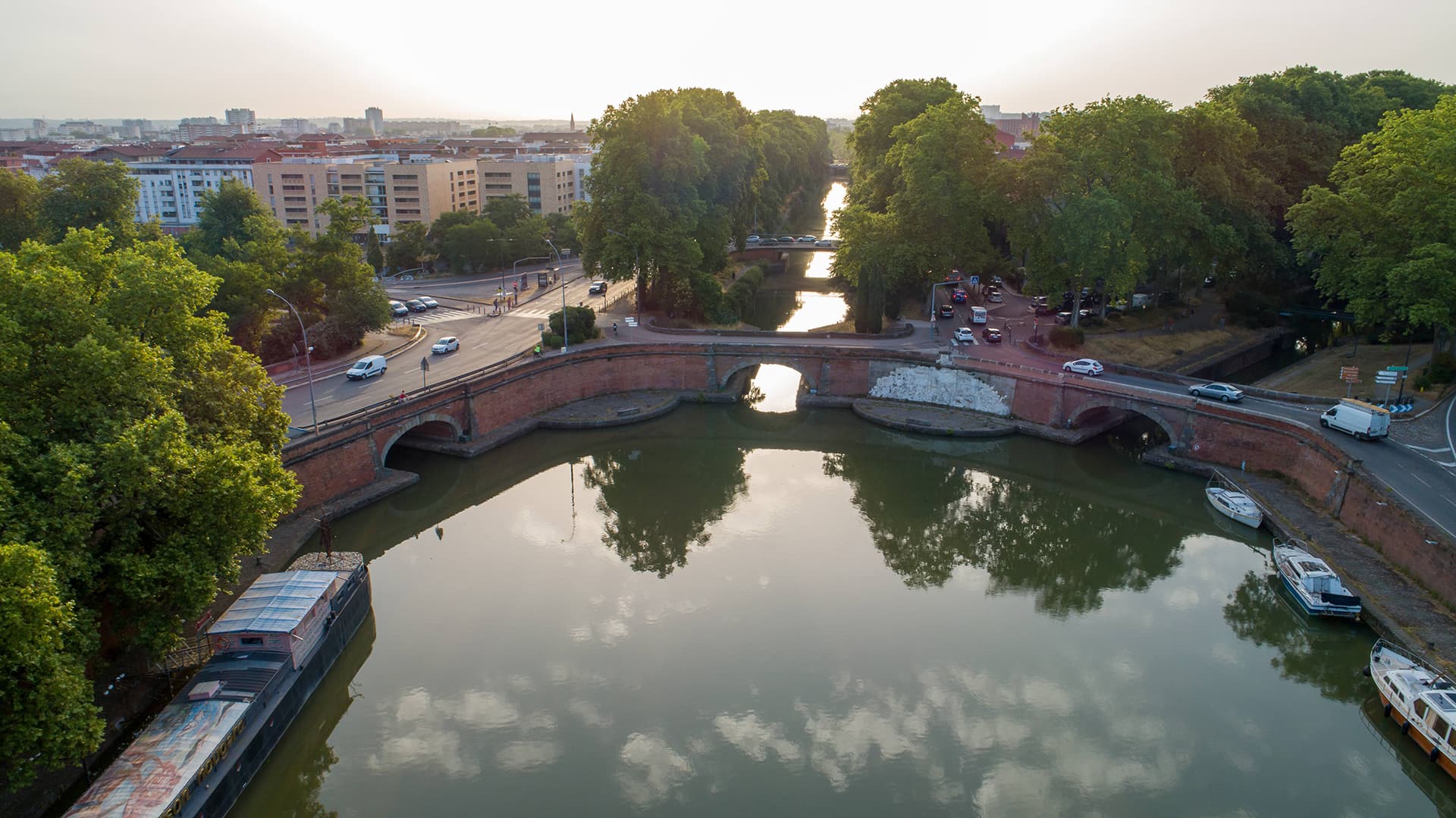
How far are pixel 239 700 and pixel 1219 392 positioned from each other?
3896cm

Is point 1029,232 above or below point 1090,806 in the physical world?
above

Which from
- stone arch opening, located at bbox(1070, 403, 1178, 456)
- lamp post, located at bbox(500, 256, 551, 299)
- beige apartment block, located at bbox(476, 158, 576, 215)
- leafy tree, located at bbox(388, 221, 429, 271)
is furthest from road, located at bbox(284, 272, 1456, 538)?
beige apartment block, located at bbox(476, 158, 576, 215)

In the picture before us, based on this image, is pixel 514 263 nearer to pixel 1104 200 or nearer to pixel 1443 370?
pixel 1104 200

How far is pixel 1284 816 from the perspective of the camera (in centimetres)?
2066

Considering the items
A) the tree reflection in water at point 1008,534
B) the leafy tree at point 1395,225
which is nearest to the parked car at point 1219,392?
the leafy tree at point 1395,225

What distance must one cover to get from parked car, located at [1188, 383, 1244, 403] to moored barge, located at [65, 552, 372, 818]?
35.3 m

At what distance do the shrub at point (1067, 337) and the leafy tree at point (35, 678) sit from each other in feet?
147

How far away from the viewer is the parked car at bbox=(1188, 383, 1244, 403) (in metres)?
40.3

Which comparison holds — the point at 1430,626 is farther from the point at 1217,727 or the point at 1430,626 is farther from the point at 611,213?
the point at 611,213

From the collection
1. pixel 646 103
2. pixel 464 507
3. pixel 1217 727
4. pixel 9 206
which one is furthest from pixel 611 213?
pixel 1217 727

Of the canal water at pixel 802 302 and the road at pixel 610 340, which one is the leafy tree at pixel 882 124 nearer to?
the canal water at pixel 802 302

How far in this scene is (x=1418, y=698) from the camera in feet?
74.9

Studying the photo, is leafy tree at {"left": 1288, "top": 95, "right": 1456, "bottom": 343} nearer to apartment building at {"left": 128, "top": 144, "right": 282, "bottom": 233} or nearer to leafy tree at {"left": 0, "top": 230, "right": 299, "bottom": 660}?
leafy tree at {"left": 0, "top": 230, "right": 299, "bottom": 660}

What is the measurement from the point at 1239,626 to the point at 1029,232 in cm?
2730
